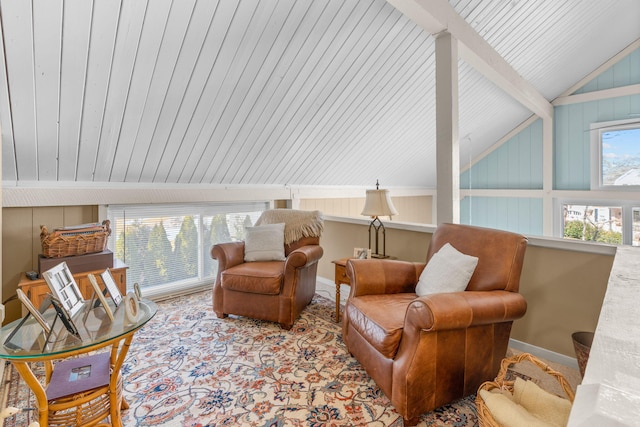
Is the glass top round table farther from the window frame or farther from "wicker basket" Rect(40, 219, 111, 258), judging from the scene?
the window frame

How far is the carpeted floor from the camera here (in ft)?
5.60

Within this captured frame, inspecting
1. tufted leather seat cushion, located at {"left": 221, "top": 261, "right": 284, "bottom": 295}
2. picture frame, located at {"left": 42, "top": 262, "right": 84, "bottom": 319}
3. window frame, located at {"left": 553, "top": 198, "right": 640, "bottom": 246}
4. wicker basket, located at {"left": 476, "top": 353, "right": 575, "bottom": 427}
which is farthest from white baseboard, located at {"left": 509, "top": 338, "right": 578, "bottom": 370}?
window frame, located at {"left": 553, "top": 198, "right": 640, "bottom": 246}

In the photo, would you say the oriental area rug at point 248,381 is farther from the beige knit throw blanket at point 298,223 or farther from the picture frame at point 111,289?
the beige knit throw blanket at point 298,223

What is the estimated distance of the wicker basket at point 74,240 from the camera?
253 cm

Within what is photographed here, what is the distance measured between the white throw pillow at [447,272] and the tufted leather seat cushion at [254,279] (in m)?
1.13

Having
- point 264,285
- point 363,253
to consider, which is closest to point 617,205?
point 363,253

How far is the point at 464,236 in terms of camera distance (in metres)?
2.20

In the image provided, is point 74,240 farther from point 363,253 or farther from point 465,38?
point 465,38

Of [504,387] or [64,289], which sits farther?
[64,289]

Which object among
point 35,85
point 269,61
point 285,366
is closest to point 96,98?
point 35,85

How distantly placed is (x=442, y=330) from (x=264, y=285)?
Answer: 1523mm

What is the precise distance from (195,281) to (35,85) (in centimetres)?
236

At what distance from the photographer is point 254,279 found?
2719mm

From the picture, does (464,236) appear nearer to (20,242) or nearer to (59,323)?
(59,323)
